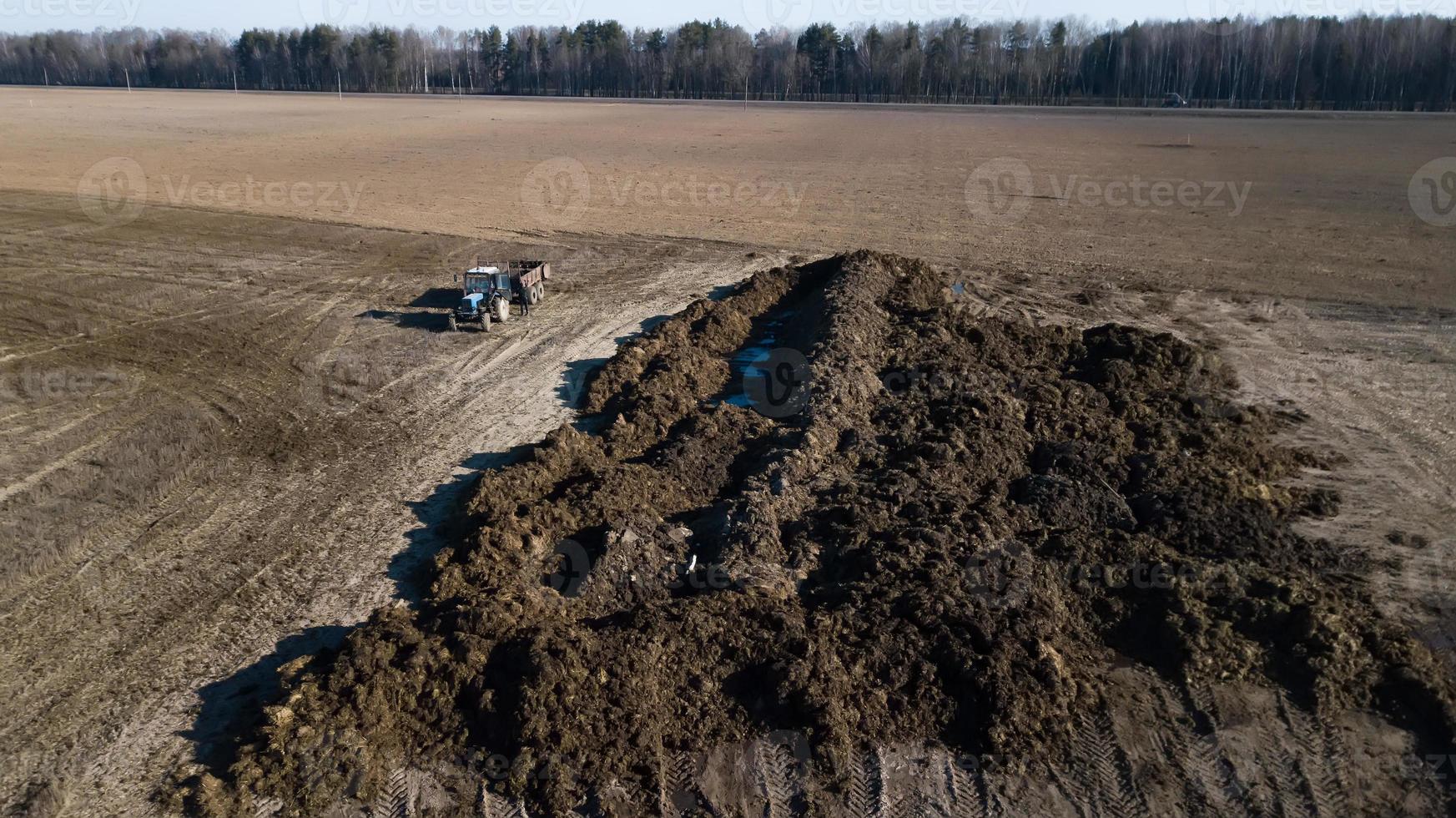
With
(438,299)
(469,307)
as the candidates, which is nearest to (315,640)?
(469,307)

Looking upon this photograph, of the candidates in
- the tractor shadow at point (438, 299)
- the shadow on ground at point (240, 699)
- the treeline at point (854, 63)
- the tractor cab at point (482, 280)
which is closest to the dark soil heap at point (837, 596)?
the shadow on ground at point (240, 699)

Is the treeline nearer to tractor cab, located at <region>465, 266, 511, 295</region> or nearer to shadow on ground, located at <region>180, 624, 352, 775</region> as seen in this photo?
tractor cab, located at <region>465, 266, 511, 295</region>

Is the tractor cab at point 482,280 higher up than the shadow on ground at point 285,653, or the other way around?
the tractor cab at point 482,280

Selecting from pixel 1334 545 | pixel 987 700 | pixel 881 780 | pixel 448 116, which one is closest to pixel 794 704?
pixel 881 780

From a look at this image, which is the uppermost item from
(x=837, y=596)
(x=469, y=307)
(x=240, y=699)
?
(x=469, y=307)

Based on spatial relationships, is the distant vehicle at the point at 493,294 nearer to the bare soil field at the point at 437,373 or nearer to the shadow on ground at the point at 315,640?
the bare soil field at the point at 437,373

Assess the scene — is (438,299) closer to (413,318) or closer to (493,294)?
(413,318)

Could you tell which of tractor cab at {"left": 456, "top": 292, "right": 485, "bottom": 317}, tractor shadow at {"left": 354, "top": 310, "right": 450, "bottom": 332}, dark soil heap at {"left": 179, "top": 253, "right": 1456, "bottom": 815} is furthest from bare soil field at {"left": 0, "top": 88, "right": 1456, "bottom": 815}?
tractor cab at {"left": 456, "top": 292, "right": 485, "bottom": 317}
